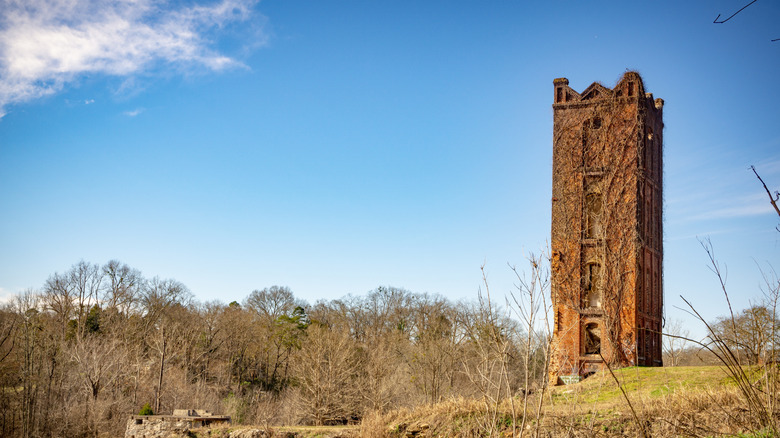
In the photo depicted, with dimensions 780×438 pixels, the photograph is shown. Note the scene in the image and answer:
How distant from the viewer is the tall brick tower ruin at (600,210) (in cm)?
2528

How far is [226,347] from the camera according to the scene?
1583 inches

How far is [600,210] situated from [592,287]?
3459mm

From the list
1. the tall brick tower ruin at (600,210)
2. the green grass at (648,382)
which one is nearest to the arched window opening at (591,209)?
the tall brick tower ruin at (600,210)

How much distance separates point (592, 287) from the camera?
2589 centimetres

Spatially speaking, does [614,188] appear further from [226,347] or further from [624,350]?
[226,347]

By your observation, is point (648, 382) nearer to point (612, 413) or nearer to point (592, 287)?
point (612, 413)

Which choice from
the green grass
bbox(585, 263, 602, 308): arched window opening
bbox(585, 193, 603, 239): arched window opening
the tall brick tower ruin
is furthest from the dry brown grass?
bbox(585, 193, 603, 239): arched window opening

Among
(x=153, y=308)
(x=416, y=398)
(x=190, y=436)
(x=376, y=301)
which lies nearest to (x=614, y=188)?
(x=416, y=398)

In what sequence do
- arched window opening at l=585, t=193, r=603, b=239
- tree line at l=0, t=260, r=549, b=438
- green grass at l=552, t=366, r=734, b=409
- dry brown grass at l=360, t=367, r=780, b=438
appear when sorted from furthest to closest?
arched window opening at l=585, t=193, r=603, b=239 < tree line at l=0, t=260, r=549, b=438 < green grass at l=552, t=366, r=734, b=409 < dry brown grass at l=360, t=367, r=780, b=438

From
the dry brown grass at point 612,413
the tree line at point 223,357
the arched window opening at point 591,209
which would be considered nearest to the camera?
the dry brown grass at point 612,413

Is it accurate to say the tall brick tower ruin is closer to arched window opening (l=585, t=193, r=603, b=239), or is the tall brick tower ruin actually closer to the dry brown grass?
arched window opening (l=585, t=193, r=603, b=239)

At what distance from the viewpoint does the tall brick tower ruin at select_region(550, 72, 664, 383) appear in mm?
25281

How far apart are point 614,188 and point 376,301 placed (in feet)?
78.8

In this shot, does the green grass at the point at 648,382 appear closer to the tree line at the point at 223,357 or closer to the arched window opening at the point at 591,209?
the tree line at the point at 223,357
